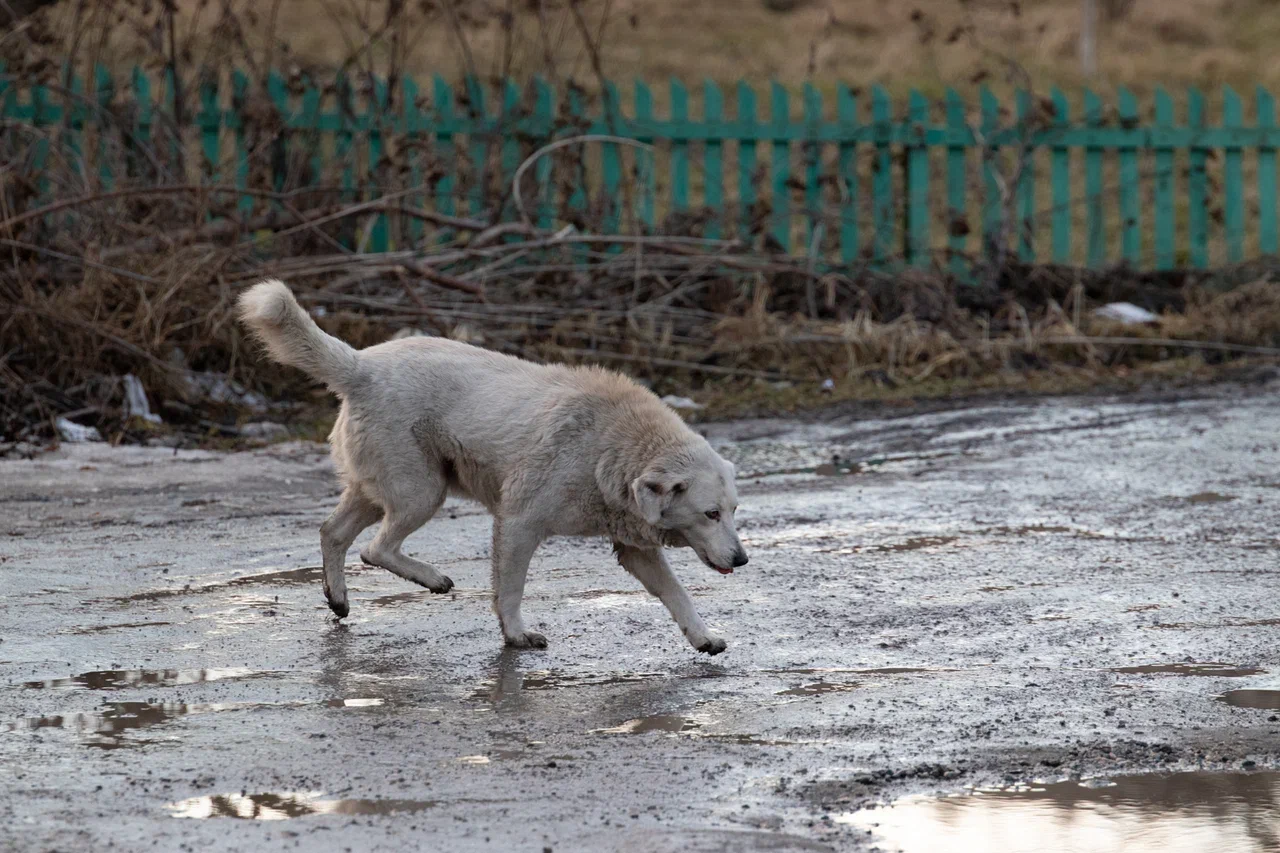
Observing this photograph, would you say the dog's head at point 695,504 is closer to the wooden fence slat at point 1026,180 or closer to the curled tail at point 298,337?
the curled tail at point 298,337

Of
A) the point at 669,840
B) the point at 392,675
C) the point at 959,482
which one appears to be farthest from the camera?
the point at 959,482

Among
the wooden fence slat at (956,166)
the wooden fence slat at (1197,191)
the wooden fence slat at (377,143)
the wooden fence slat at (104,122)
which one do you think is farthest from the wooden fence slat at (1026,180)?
the wooden fence slat at (104,122)

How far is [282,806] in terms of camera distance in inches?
147

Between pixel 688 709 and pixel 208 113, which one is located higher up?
pixel 208 113

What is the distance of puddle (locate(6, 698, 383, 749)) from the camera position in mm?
4250

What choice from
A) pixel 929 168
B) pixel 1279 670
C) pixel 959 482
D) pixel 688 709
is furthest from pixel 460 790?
pixel 929 168

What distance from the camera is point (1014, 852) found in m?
3.53

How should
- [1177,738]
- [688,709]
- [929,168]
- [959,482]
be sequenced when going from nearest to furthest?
[1177,738]
[688,709]
[959,482]
[929,168]

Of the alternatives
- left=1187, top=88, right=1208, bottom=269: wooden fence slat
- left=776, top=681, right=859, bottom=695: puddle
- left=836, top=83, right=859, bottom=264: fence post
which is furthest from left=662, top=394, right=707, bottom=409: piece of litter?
left=1187, top=88, right=1208, bottom=269: wooden fence slat

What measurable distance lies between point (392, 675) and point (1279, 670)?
108 inches

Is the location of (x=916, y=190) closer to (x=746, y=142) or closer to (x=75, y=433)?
(x=746, y=142)

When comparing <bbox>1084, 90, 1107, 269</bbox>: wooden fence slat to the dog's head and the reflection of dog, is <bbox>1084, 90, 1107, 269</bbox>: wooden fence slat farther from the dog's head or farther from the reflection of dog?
the dog's head

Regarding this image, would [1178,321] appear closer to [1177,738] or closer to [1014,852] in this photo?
[1177,738]

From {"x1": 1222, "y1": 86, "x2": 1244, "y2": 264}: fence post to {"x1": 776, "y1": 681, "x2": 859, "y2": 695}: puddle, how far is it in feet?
38.0
